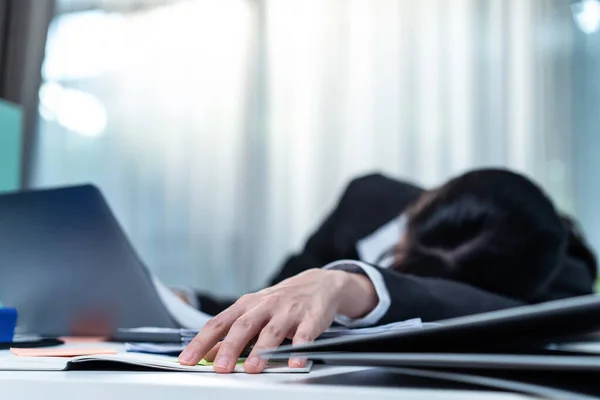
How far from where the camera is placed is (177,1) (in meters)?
2.84

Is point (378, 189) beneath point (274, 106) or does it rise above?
beneath

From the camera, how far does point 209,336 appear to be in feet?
1.59

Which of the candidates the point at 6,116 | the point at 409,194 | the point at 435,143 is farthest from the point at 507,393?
the point at 435,143

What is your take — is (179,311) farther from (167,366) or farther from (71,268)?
(167,366)

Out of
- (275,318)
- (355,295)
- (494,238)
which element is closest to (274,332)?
(275,318)

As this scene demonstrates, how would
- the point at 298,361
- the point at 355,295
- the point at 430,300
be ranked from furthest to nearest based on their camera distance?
the point at 430,300, the point at 355,295, the point at 298,361

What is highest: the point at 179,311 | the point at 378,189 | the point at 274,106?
the point at 274,106

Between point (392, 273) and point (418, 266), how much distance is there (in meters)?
0.40

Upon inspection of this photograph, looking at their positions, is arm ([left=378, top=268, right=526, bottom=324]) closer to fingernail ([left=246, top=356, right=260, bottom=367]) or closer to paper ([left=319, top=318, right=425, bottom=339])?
paper ([left=319, top=318, right=425, bottom=339])

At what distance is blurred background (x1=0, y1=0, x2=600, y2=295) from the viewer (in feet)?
7.86

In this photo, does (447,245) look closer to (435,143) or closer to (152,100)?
(435,143)

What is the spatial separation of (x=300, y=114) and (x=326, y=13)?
0.40 m

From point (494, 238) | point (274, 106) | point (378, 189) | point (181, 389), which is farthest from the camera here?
point (274, 106)

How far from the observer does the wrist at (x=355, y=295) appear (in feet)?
1.86
